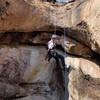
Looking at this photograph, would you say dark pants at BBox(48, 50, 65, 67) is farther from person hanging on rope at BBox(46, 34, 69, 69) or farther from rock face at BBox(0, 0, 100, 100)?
rock face at BBox(0, 0, 100, 100)

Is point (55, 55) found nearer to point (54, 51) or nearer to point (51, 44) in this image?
point (54, 51)

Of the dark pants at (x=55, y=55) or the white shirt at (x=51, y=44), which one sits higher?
the white shirt at (x=51, y=44)

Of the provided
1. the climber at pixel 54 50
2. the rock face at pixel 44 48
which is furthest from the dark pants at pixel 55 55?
the rock face at pixel 44 48

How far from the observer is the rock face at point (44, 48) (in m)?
4.75

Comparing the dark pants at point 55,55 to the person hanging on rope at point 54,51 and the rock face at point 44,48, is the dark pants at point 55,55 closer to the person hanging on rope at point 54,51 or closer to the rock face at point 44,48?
the person hanging on rope at point 54,51

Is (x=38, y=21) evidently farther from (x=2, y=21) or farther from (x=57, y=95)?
(x=57, y=95)

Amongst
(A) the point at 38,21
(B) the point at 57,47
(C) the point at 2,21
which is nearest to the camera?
(C) the point at 2,21

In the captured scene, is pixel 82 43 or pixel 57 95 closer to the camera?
pixel 82 43

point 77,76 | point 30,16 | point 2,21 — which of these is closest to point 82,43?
point 77,76

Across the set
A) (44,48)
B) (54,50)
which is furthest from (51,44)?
(44,48)

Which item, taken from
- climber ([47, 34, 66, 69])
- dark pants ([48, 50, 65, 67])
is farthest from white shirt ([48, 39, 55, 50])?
dark pants ([48, 50, 65, 67])

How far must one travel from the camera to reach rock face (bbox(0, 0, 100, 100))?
4.75 meters

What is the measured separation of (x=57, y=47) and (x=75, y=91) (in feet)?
3.14

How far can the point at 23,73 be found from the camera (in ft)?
18.1
